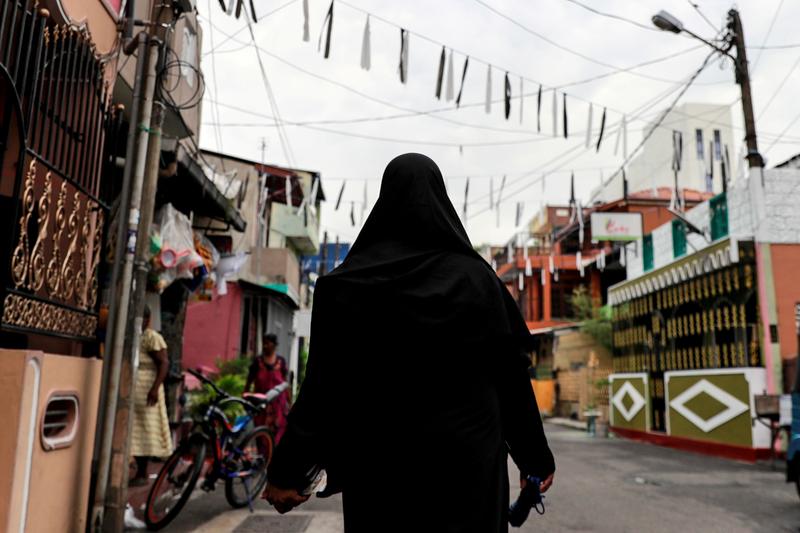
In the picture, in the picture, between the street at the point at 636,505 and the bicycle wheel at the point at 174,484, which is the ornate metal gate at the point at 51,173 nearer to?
the bicycle wheel at the point at 174,484

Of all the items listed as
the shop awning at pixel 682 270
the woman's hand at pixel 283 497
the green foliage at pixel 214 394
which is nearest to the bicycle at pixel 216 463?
the green foliage at pixel 214 394

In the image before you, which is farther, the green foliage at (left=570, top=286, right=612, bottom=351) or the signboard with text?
the green foliage at (left=570, top=286, right=612, bottom=351)

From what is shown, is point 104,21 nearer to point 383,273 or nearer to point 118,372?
point 118,372

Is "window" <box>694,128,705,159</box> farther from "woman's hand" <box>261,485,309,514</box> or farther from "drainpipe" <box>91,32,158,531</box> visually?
"woman's hand" <box>261,485,309,514</box>

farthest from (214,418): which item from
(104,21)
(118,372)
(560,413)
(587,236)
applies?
(587,236)

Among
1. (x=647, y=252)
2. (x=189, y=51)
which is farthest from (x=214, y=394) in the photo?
(x=647, y=252)

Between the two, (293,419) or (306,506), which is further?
(306,506)

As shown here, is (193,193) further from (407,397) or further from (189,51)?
(407,397)

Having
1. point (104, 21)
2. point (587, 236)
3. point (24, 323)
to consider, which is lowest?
point (24, 323)

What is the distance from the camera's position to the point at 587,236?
3419cm

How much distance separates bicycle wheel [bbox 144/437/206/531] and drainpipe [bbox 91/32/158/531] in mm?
576

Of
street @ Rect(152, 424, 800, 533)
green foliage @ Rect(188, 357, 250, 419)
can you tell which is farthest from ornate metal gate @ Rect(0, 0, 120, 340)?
green foliage @ Rect(188, 357, 250, 419)

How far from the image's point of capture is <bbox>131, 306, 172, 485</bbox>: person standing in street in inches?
253

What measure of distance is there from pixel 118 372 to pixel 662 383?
41.7 feet
